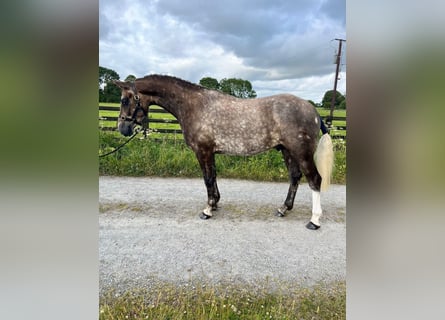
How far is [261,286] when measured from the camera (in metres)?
1.95

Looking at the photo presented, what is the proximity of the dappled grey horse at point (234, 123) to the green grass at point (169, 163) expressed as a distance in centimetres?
189

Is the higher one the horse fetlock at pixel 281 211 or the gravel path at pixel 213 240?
the horse fetlock at pixel 281 211

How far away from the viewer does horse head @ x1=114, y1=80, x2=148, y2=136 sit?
3131mm

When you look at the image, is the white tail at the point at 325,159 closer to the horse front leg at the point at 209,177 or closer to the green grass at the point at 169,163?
the horse front leg at the point at 209,177

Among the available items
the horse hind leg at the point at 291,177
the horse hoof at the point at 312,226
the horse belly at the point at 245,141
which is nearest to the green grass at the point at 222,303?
the horse hoof at the point at 312,226

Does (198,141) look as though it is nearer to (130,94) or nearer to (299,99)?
(130,94)

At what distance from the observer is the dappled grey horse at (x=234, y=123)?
2.99 meters

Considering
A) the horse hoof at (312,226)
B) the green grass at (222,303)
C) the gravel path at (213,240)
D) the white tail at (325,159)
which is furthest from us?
the horse hoof at (312,226)

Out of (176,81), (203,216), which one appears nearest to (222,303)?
(203,216)

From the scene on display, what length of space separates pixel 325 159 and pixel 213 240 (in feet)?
5.62

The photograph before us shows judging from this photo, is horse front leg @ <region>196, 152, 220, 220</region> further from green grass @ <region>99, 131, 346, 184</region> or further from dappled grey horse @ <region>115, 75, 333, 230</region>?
green grass @ <region>99, 131, 346, 184</region>

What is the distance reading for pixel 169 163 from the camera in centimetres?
526
